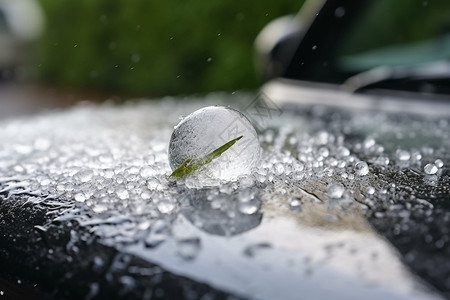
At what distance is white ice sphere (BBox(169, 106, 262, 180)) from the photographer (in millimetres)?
1081

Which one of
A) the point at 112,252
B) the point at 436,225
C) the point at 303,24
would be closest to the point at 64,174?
the point at 112,252

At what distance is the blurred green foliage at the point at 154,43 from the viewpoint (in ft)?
28.0

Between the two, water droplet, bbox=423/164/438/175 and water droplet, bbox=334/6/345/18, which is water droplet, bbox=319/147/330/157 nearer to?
water droplet, bbox=423/164/438/175

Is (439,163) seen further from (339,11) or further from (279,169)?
(339,11)

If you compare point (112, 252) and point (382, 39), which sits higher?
point (112, 252)

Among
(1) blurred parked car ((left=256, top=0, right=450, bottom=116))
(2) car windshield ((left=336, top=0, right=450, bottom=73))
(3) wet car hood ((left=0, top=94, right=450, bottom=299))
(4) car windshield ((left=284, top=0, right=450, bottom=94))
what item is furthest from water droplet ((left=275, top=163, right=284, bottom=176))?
(2) car windshield ((left=336, top=0, right=450, bottom=73))

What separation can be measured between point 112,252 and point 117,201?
188 millimetres

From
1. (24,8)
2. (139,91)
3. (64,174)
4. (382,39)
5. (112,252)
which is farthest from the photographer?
(24,8)

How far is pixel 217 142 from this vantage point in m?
1.10

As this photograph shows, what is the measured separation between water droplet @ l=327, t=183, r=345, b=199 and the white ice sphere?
196mm

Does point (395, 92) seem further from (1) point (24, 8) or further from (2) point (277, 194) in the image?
(1) point (24, 8)

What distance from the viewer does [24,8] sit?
1405 centimetres

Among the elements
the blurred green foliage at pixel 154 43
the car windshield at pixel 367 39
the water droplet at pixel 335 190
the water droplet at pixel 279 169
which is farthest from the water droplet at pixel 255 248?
the blurred green foliage at pixel 154 43

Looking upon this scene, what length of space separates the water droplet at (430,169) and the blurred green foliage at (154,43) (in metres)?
7.00
